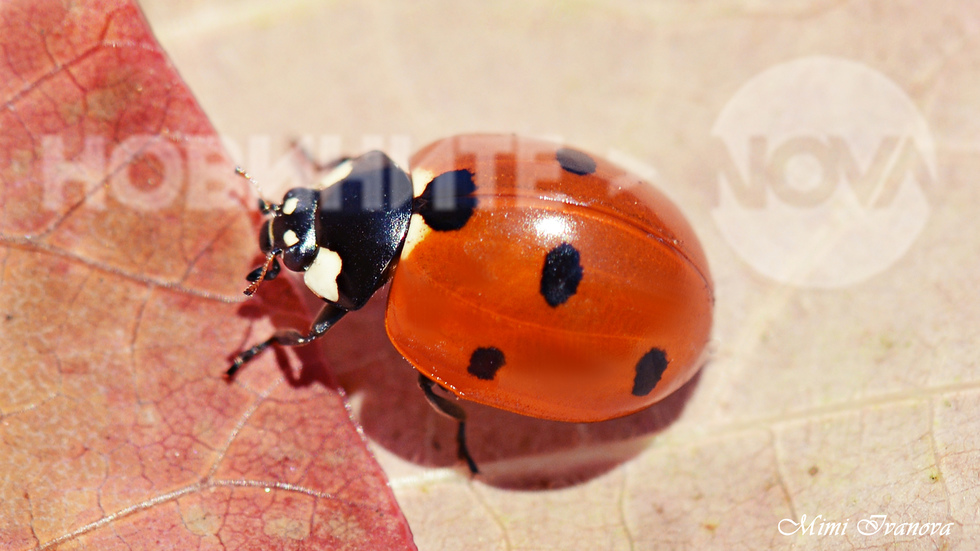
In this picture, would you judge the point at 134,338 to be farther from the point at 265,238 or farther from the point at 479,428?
the point at 479,428

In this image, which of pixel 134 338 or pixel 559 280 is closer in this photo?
pixel 559 280

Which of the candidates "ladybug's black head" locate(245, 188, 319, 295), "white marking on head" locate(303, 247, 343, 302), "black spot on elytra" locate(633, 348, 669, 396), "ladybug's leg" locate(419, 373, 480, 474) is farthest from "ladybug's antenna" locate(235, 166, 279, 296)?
"black spot on elytra" locate(633, 348, 669, 396)

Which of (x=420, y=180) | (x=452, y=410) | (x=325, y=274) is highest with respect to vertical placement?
(x=420, y=180)

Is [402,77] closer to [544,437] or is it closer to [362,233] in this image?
[362,233]

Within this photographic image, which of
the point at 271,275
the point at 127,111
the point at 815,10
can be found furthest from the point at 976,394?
the point at 127,111

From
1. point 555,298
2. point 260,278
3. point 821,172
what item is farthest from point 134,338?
point 821,172

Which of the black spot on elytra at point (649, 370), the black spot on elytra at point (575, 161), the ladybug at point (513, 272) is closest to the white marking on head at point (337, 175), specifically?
the ladybug at point (513, 272)

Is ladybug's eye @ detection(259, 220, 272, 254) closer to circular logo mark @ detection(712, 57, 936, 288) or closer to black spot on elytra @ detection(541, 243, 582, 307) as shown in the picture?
black spot on elytra @ detection(541, 243, 582, 307)
